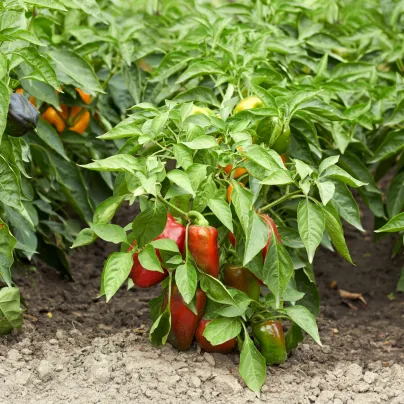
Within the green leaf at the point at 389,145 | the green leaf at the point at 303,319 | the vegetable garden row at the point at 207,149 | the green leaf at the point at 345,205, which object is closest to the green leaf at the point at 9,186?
the vegetable garden row at the point at 207,149

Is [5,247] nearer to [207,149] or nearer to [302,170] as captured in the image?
[207,149]

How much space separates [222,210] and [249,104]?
1.84 ft

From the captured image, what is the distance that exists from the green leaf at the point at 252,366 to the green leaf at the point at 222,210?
1.26 feet

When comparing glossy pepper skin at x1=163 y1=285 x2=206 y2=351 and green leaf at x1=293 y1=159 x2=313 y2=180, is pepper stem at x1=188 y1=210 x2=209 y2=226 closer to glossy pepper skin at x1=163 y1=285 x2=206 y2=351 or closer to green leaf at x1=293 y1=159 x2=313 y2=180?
glossy pepper skin at x1=163 y1=285 x2=206 y2=351

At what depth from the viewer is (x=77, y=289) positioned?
370 centimetres

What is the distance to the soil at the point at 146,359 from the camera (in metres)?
2.68

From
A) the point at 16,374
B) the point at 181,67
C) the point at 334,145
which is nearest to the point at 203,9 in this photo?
the point at 181,67

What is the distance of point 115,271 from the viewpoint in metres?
2.62

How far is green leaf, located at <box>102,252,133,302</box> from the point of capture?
8.48ft

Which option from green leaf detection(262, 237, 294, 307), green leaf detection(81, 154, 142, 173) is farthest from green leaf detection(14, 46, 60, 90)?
green leaf detection(262, 237, 294, 307)

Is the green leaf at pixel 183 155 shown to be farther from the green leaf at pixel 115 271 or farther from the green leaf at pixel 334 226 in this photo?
the green leaf at pixel 334 226

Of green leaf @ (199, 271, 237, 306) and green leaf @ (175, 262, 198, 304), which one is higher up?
green leaf @ (175, 262, 198, 304)

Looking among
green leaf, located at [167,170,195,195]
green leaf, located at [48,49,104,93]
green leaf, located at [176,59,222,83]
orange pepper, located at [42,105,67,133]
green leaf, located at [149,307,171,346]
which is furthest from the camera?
orange pepper, located at [42,105,67,133]

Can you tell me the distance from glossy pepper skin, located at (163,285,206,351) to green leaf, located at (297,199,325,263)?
1.31 feet
